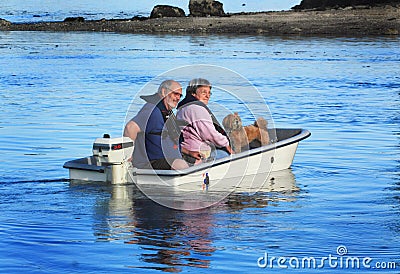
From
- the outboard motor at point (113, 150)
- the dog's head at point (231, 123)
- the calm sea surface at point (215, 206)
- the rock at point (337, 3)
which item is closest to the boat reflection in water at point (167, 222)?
the calm sea surface at point (215, 206)

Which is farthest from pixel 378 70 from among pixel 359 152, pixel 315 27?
pixel 315 27

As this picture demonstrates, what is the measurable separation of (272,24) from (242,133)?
125ft

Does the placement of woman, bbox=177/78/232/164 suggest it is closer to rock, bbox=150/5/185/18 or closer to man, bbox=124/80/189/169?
man, bbox=124/80/189/169

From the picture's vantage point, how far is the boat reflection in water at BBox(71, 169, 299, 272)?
9.49m

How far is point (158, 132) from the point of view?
1218 centimetres

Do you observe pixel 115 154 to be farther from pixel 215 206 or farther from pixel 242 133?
pixel 242 133

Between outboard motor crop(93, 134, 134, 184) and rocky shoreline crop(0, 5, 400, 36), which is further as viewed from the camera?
rocky shoreline crop(0, 5, 400, 36)

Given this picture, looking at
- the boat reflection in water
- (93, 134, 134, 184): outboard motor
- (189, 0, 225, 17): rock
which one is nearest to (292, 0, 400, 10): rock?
(189, 0, 225, 17): rock

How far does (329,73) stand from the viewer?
29938mm

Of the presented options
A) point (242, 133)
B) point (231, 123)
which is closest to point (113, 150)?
point (231, 123)

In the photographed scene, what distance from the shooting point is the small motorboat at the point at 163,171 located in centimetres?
1189

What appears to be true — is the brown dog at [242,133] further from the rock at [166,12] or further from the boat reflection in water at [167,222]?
the rock at [166,12]

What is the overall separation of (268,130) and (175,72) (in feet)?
49.2

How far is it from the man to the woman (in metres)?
0.16
